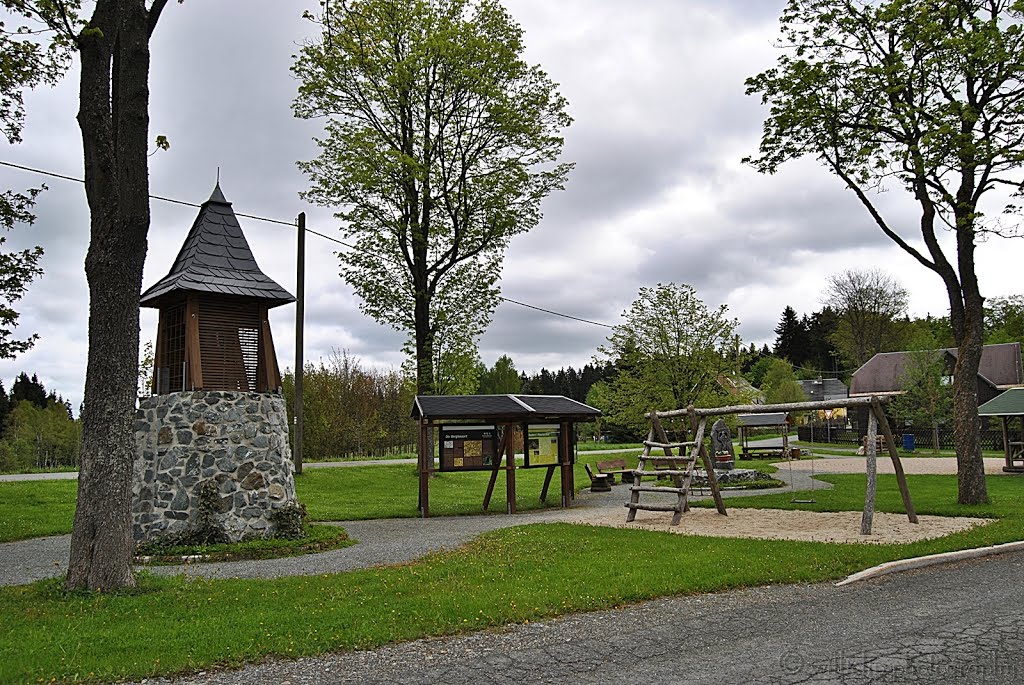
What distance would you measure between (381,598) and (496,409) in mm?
10000

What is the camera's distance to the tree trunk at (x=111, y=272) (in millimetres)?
8570

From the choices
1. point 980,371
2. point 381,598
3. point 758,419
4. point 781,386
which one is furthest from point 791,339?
point 381,598

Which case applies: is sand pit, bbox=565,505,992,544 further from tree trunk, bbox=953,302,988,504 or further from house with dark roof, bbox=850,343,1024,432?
house with dark roof, bbox=850,343,1024,432

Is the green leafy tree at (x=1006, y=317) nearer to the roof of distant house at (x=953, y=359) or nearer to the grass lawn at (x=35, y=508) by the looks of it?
the roof of distant house at (x=953, y=359)

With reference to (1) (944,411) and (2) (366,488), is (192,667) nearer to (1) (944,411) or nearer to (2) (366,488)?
(2) (366,488)

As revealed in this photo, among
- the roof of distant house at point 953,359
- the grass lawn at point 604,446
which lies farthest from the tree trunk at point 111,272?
the roof of distant house at point 953,359

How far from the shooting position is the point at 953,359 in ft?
162

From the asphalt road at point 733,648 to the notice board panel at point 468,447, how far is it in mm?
9928

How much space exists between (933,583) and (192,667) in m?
7.40

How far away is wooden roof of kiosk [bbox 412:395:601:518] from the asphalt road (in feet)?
32.3

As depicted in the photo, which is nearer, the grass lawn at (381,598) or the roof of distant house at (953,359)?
the grass lawn at (381,598)

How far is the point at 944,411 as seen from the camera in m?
41.7

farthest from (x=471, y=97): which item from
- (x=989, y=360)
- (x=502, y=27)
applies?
(x=989, y=360)

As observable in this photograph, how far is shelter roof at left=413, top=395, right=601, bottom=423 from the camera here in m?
17.2
